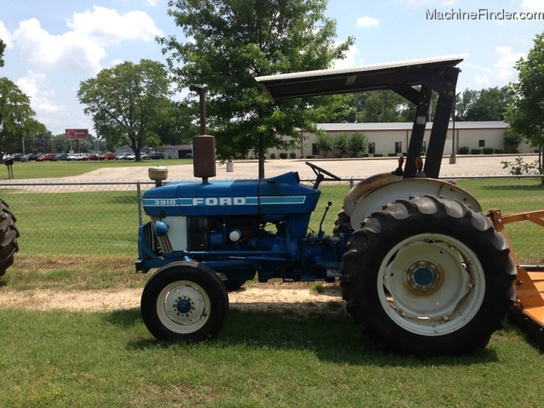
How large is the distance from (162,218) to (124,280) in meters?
2.15

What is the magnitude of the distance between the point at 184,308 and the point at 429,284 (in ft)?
6.76

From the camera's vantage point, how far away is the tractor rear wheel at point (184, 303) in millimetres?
4383

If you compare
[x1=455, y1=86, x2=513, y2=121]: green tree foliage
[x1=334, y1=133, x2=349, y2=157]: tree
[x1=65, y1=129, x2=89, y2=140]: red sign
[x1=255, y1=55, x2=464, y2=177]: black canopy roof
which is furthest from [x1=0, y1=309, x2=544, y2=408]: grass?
[x1=65, y1=129, x2=89, y2=140]: red sign

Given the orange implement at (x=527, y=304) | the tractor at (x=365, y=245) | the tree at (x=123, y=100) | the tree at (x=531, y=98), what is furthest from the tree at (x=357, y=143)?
the orange implement at (x=527, y=304)

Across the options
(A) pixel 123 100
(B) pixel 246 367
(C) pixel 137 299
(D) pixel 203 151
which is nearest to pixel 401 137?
(A) pixel 123 100

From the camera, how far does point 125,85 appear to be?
67.6m

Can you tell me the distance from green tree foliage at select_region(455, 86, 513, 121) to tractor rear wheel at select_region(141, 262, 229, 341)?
104 m

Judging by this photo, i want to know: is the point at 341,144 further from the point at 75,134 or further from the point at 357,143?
the point at 75,134

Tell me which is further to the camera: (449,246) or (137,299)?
(137,299)

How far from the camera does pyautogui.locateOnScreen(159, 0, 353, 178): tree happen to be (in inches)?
534

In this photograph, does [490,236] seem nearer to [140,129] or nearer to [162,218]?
[162,218]

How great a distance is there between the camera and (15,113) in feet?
209

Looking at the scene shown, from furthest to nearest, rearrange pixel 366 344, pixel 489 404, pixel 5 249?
1. pixel 5 249
2. pixel 366 344
3. pixel 489 404

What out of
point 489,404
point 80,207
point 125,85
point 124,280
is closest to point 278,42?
point 80,207
